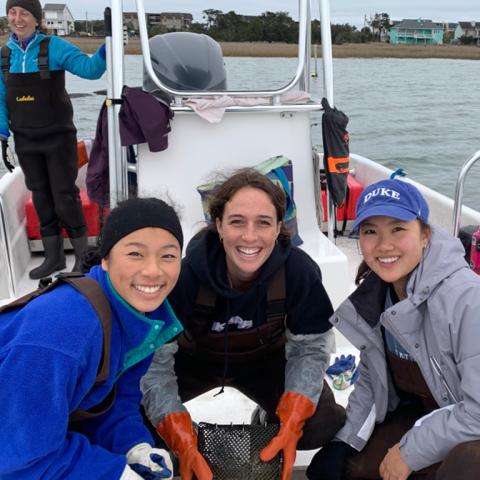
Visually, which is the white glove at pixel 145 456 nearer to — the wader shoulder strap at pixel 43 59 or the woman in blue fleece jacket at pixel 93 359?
the woman in blue fleece jacket at pixel 93 359

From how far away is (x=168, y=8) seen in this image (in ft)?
11.1

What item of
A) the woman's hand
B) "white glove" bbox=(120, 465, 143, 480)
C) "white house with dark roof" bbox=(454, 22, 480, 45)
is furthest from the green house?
"white glove" bbox=(120, 465, 143, 480)

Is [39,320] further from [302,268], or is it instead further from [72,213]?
[72,213]

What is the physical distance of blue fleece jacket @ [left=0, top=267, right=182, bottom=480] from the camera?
3.95 feet

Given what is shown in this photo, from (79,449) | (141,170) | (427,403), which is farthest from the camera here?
(141,170)

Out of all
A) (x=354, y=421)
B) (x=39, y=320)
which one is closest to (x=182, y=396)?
(x=354, y=421)

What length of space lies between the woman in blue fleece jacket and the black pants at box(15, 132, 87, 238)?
2.14 m

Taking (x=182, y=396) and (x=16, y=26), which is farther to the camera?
(x=16, y=26)

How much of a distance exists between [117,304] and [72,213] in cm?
235

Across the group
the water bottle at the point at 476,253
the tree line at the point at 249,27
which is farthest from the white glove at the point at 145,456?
the tree line at the point at 249,27

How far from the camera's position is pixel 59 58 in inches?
130

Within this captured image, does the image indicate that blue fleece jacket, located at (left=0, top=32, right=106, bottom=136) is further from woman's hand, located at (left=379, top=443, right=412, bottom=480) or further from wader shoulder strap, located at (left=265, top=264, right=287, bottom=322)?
woman's hand, located at (left=379, top=443, right=412, bottom=480)

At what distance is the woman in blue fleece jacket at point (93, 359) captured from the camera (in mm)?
1215

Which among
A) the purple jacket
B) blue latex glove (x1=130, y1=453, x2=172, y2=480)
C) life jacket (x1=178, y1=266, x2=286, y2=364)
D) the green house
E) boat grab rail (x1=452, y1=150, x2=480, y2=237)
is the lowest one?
blue latex glove (x1=130, y1=453, x2=172, y2=480)
